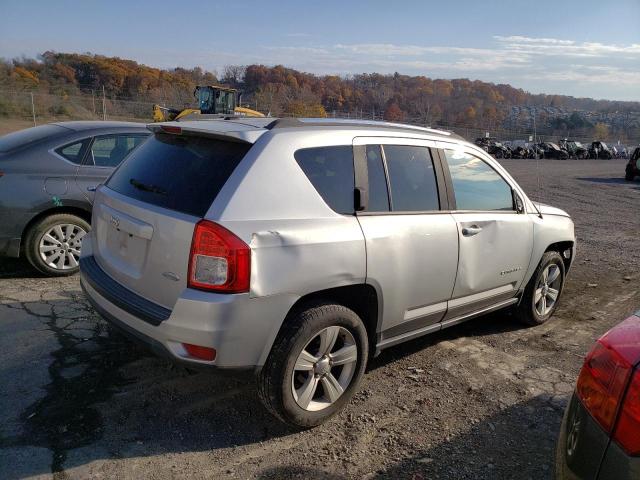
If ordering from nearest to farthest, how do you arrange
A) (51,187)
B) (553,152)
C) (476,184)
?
1. (476,184)
2. (51,187)
3. (553,152)

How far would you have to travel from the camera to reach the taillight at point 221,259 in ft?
8.98

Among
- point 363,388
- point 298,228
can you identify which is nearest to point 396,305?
point 363,388

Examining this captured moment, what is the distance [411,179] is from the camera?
148 inches

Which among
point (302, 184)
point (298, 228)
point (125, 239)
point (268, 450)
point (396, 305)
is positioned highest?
point (302, 184)

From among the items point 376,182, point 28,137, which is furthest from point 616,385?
point 28,137

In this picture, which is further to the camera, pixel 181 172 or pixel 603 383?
pixel 181 172

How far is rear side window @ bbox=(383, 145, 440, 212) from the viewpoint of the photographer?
3.64 meters

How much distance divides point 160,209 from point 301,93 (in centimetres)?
4889

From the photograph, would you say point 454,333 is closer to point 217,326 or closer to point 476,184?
point 476,184

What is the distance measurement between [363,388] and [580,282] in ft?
14.3

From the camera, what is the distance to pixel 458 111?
221 feet

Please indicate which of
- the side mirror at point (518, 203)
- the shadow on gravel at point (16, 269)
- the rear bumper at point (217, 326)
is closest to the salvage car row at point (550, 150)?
the side mirror at point (518, 203)

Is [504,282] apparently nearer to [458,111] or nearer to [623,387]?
[623,387]

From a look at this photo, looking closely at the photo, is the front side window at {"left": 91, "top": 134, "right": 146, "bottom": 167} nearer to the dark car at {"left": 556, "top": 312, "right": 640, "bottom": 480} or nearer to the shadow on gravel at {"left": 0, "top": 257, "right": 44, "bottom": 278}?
the shadow on gravel at {"left": 0, "top": 257, "right": 44, "bottom": 278}
